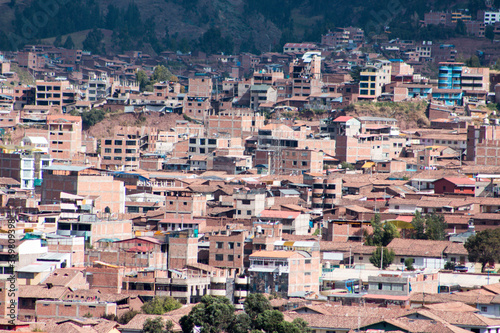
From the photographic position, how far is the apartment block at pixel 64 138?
3474 inches

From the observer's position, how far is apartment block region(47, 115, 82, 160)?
88.2 m

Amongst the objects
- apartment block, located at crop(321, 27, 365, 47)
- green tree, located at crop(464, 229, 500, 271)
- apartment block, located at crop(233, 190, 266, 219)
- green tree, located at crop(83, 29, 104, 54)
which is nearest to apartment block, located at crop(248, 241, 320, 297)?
green tree, located at crop(464, 229, 500, 271)

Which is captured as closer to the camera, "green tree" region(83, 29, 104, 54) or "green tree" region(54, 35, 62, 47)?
"green tree" region(54, 35, 62, 47)

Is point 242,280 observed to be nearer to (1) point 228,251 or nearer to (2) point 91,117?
(1) point 228,251

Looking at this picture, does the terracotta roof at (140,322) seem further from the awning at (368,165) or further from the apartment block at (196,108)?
the apartment block at (196,108)

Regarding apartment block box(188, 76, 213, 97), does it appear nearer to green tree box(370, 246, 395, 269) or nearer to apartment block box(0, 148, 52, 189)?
apartment block box(0, 148, 52, 189)

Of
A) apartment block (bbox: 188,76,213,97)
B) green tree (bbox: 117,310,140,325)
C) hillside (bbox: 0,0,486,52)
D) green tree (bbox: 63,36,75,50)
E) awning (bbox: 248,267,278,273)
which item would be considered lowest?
green tree (bbox: 117,310,140,325)

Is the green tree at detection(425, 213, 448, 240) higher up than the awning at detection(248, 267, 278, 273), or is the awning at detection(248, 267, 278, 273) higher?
the green tree at detection(425, 213, 448, 240)

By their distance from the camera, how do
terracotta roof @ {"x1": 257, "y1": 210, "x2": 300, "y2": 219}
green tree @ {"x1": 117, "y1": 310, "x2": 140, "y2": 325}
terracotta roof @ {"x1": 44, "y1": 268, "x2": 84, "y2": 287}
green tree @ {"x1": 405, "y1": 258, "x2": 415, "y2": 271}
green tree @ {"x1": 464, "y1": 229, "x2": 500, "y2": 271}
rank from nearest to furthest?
green tree @ {"x1": 117, "y1": 310, "x2": 140, "y2": 325} → terracotta roof @ {"x1": 44, "y1": 268, "x2": 84, "y2": 287} → green tree @ {"x1": 464, "y1": 229, "x2": 500, "y2": 271} → green tree @ {"x1": 405, "y1": 258, "x2": 415, "y2": 271} → terracotta roof @ {"x1": 257, "y1": 210, "x2": 300, "y2": 219}

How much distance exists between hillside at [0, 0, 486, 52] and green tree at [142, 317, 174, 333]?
103 meters

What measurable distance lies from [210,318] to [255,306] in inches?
77.0

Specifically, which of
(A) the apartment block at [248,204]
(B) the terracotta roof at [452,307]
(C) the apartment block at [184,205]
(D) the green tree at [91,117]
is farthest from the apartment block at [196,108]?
(B) the terracotta roof at [452,307]

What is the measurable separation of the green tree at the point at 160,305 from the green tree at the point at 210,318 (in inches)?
132


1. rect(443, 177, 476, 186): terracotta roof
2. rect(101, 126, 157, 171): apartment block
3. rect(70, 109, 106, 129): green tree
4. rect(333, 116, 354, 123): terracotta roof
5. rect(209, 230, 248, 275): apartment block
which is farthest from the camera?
rect(70, 109, 106, 129): green tree
